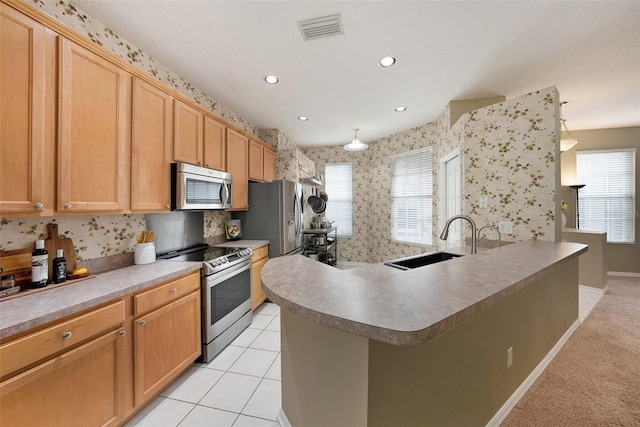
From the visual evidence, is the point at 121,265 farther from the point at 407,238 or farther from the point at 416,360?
the point at 407,238

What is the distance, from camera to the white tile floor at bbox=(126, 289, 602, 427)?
1.57 m

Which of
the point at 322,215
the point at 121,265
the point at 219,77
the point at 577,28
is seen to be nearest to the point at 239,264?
the point at 121,265

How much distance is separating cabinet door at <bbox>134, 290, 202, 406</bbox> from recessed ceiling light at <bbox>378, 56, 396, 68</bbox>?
8.56 ft

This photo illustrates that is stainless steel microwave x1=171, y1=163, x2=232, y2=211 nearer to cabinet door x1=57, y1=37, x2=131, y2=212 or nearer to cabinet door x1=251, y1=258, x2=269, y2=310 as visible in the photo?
cabinet door x1=57, y1=37, x2=131, y2=212

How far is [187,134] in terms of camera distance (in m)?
2.33

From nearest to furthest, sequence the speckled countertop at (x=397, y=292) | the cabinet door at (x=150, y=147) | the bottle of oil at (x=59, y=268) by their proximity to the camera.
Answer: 1. the speckled countertop at (x=397, y=292)
2. the bottle of oil at (x=59, y=268)
3. the cabinet door at (x=150, y=147)

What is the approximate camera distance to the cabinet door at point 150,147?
1819 millimetres

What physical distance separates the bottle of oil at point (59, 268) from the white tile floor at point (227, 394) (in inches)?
38.7

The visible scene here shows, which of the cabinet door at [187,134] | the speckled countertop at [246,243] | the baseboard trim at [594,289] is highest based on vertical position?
the cabinet door at [187,134]

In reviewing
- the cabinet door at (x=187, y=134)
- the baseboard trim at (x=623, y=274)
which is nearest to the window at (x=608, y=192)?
the baseboard trim at (x=623, y=274)

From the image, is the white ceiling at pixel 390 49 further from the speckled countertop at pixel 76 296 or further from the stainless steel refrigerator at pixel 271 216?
the speckled countertop at pixel 76 296

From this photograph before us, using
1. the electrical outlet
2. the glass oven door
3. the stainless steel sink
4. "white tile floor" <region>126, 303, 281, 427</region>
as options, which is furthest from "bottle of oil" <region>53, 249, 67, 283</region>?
the electrical outlet

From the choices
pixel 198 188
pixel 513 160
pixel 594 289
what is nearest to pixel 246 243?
pixel 198 188

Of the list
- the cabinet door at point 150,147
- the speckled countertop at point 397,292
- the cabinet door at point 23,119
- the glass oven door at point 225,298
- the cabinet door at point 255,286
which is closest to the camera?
the speckled countertop at point 397,292
